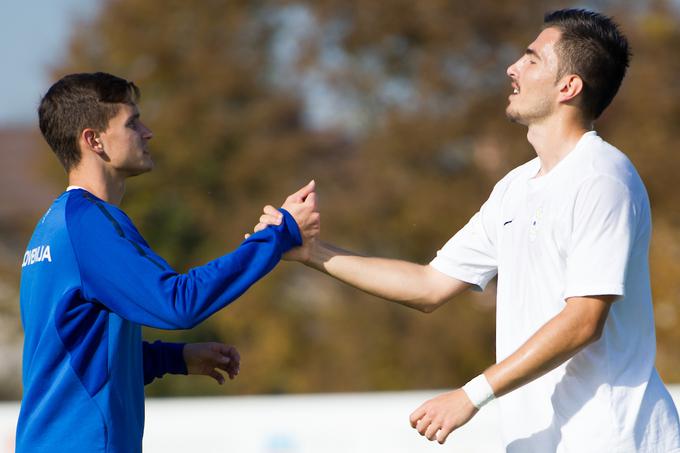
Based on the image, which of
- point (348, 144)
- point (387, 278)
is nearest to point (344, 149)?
point (348, 144)

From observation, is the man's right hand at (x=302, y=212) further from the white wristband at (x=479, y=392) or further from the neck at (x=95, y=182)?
the white wristband at (x=479, y=392)

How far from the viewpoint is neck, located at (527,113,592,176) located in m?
3.83

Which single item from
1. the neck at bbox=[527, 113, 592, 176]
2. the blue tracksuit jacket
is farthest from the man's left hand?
the neck at bbox=[527, 113, 592, 176]

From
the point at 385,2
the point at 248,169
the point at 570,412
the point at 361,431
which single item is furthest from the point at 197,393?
the point at 570,412

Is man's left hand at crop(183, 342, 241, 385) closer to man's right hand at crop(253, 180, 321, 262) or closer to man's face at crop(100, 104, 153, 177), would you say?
man's right hand at crop(253, 180, 321, 262)

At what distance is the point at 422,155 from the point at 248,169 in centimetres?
319

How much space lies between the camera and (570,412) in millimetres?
3605

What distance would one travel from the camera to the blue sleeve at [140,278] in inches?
139

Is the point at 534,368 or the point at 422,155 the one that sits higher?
the point at 422,155

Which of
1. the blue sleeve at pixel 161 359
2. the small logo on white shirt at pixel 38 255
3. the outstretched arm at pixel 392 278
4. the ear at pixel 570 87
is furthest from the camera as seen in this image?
the outstretched arm at pixel 392 278

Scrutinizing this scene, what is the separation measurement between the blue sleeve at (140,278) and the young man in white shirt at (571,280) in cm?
39

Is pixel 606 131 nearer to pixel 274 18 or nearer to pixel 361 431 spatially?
pixel 274 18

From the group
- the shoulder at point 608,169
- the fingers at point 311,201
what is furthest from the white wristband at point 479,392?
the fingers at point 311,201

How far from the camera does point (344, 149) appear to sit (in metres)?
17.8
